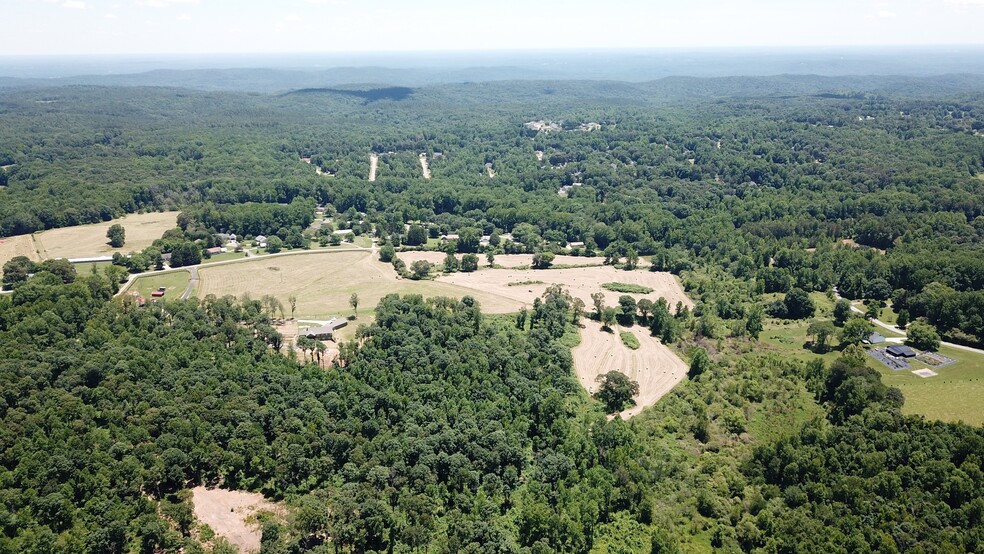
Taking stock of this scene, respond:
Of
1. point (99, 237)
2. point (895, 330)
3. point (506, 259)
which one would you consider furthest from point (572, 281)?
point (99, 237)

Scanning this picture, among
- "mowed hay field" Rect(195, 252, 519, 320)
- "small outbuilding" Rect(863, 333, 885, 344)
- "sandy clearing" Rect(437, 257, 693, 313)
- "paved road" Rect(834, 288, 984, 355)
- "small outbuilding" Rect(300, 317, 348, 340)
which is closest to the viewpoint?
"paved road" Rect(834, 288, 984, 355)

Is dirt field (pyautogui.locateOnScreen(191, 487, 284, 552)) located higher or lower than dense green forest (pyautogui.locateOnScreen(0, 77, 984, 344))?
lower

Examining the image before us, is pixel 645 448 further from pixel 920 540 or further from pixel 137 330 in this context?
pixel 137 330

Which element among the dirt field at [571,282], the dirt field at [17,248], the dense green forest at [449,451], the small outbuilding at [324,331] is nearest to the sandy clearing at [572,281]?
the dirt field at [571,282]

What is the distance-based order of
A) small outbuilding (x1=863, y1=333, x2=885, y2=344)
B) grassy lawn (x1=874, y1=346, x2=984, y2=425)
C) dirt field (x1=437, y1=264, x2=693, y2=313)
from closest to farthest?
grassy lawn (x1=874, y1=346, x2=984, y2=425)
small outbuilding (x1=863, y1=333, x2=885, y2=344)
dirt field (x1=437, y1=264, x2=693, y2=313)

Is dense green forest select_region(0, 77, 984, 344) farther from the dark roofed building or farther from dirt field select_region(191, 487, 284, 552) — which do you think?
dirt field select_region(191, 487, 284, 552)

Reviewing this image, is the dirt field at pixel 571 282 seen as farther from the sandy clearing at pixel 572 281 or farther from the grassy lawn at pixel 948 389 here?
the grassy lawn at pixel 948 389

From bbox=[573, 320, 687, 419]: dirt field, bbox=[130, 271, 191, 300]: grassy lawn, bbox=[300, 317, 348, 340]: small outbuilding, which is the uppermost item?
bbox=[300, 317, 348, 340]: small outbuilding

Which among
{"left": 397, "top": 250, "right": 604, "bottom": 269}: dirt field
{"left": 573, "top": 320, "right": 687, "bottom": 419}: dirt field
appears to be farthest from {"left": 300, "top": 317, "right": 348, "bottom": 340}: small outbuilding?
{"left": 573, "top": 320, "right": 687, "bottom": 419}: dirt field
